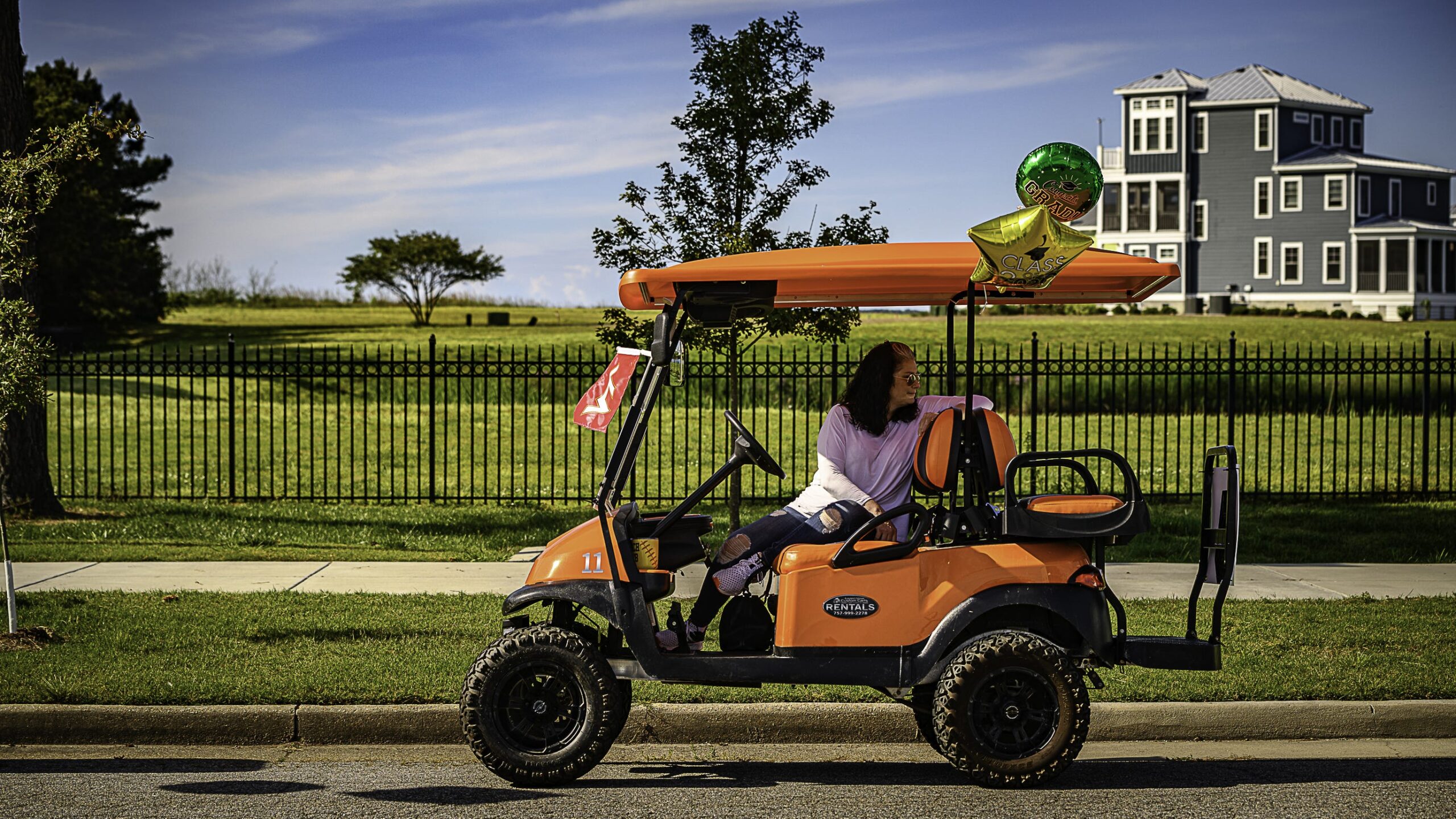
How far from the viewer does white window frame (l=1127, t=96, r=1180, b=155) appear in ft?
169

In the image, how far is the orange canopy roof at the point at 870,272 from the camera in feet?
18.0

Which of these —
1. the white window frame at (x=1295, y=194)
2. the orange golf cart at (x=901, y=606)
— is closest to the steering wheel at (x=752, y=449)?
the orange golf cart at (x=901, y=606)

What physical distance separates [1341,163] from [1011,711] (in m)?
50.2

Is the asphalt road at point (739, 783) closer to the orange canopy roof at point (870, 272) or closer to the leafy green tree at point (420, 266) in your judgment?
the orange canopy roof at point (870, 272)

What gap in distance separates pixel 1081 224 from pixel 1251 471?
120 ft

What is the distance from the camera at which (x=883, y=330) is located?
3584 cm

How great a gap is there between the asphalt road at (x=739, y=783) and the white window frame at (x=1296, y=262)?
48.3 m

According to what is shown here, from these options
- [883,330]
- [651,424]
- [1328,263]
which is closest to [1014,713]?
[651,424]

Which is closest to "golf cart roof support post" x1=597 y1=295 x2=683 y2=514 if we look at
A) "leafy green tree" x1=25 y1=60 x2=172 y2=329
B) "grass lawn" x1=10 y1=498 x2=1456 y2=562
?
"grass lawn" x1=10 y1=498 x2=1456 y2=562

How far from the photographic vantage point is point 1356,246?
49.7 metres

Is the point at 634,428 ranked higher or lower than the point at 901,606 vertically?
higher

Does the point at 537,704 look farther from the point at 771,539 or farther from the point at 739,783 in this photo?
the point at 771,539

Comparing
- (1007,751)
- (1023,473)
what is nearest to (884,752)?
(1007,751)

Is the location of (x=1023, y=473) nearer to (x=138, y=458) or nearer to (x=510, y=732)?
(x=138, y=458)
